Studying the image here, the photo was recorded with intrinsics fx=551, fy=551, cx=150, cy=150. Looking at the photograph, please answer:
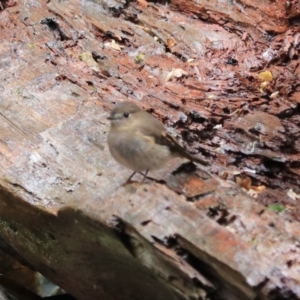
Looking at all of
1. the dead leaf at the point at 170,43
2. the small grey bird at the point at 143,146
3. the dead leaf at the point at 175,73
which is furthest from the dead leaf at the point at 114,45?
the small grey bird at the point at 143,146

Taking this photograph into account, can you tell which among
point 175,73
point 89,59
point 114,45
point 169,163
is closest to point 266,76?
point 175,73

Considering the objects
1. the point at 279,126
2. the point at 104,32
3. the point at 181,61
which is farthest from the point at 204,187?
the point at 104,32

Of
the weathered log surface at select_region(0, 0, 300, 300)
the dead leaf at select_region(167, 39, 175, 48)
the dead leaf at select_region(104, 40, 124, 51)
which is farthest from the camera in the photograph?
the dead leaf at select_region(167, 39, 175, 48)

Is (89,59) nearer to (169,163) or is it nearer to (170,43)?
(170,43)

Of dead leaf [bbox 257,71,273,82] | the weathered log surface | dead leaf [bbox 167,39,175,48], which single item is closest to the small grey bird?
the weathered log surface

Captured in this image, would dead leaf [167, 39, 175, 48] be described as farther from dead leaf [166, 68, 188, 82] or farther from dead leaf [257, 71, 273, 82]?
dead leaf [257, 71, 273, 82]

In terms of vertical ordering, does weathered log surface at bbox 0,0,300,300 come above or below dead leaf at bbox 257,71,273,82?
below
